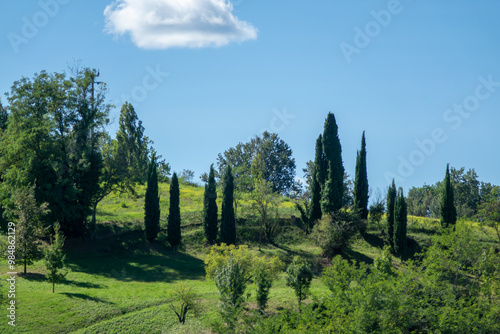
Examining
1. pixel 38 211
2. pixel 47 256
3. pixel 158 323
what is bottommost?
pixel 158 323

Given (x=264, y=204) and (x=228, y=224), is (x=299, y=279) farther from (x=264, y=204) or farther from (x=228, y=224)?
(x=264, y=204)

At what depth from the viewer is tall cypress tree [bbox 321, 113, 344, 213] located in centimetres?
4450

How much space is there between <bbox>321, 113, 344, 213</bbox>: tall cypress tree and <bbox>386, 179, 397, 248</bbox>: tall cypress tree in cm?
448

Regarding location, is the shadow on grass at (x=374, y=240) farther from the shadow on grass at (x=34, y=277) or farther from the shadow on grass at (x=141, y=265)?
the shadow on grass at (x=34, y=277)

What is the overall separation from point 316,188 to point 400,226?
8693mm

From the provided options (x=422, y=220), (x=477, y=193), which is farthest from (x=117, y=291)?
(x=477, y=193)

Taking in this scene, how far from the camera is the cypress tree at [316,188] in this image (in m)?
46.4

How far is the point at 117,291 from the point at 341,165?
78.7 ft

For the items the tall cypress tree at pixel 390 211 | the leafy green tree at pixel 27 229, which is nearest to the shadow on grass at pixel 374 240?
the tall cypress tree at pixel 390 211

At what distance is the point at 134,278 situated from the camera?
35.8m

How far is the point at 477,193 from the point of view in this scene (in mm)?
72250

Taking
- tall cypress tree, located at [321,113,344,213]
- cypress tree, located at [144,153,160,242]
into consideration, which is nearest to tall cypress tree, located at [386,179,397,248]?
tall cypress tree, located at [321,113,344,213]

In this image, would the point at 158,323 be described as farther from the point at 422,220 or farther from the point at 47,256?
the point at 422,220

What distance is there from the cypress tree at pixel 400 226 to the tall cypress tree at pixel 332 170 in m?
5.14
